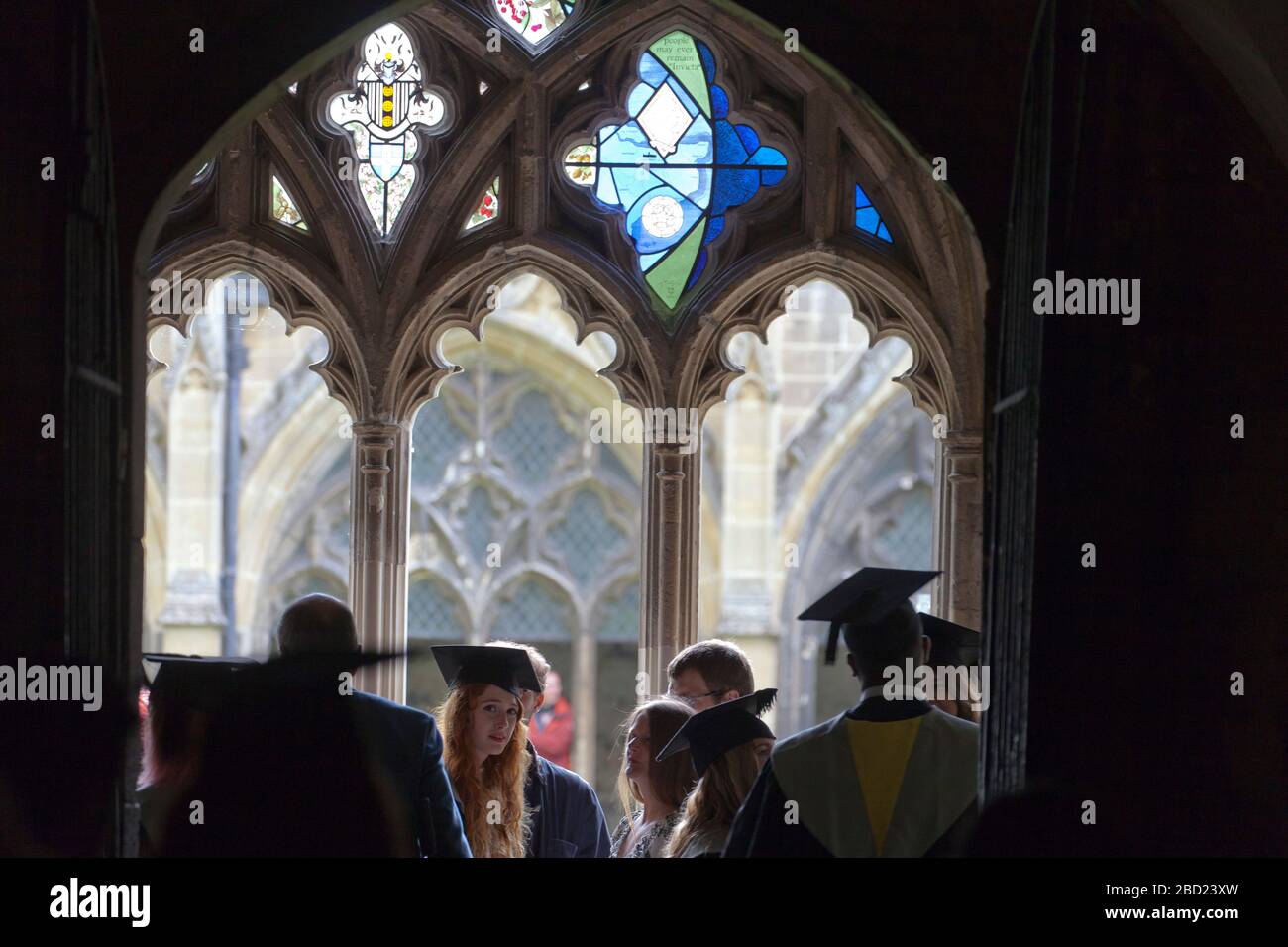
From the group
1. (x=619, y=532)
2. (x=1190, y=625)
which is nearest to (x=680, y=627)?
(x=1190, y=625)

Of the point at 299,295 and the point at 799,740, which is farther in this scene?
the point at 299,295

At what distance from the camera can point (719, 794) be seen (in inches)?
166

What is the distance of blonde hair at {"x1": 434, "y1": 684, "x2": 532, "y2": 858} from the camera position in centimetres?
494

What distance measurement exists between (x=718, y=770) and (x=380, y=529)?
3.36 meters

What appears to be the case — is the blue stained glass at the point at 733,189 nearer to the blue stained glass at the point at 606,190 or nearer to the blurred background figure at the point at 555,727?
the blue stained glass at the point at 606,190

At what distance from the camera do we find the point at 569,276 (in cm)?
766

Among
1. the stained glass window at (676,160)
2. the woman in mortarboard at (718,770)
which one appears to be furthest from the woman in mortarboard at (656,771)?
the stained glass window at (676,160)

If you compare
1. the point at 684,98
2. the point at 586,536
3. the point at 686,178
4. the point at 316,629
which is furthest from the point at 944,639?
the point at 586,536

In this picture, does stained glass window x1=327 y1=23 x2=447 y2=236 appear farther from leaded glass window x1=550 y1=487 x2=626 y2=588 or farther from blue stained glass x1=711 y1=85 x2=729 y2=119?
leaded glass window x1=550 y1=487 x2=626 y2=588

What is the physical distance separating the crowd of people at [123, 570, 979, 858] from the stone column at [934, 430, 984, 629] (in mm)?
2811

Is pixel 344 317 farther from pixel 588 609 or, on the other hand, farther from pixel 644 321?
pixel 588 609

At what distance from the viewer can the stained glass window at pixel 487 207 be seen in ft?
25.3

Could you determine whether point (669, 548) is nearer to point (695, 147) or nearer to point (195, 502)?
point (695, 147)
